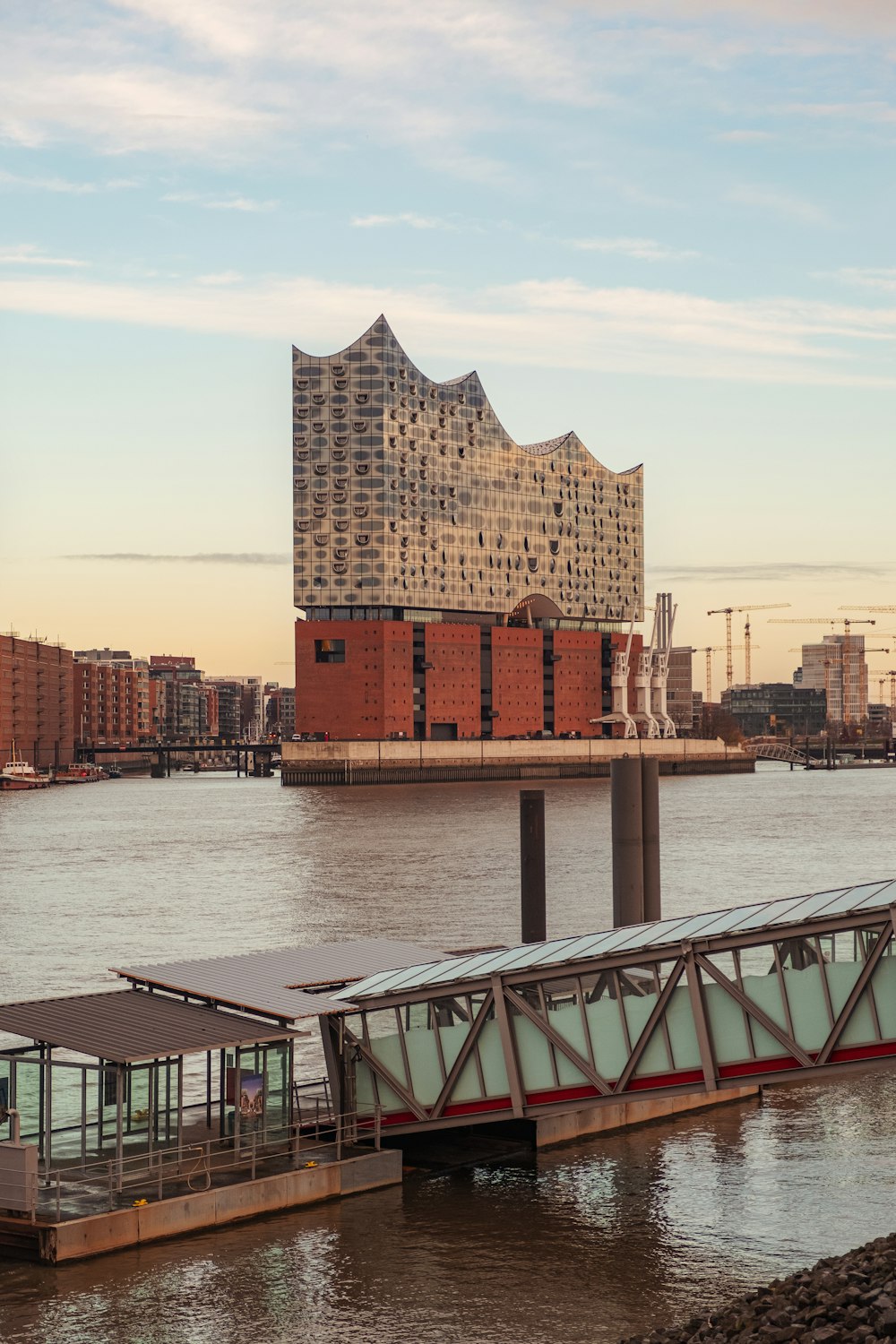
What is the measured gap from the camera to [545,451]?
181m

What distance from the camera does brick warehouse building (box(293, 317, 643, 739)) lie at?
15762cm

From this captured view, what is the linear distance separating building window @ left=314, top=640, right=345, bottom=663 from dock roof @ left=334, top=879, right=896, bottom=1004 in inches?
5421

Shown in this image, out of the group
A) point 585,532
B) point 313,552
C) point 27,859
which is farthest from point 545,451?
point 27,859

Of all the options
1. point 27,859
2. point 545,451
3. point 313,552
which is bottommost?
point 27,859

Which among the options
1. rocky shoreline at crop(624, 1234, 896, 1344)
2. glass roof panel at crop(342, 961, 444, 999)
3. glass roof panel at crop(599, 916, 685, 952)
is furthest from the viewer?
glass roof panel at crop(342, 961, 444, 999)

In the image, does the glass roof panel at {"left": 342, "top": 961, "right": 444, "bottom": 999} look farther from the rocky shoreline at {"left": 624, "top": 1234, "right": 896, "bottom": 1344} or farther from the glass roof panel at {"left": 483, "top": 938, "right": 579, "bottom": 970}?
the rocky shoreline at {"left": 624, "top": 1234, "right": 896, "bottom": 1344}

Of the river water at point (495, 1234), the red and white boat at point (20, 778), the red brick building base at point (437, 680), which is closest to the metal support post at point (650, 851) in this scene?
the river water at point (495, 1234)

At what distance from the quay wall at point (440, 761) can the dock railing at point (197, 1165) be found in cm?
13449

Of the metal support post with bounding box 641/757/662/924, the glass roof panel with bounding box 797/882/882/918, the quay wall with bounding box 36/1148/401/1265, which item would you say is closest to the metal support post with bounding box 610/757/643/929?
the metal support post with bounding box 641/757/662/924

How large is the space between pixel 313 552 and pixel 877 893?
467 ft

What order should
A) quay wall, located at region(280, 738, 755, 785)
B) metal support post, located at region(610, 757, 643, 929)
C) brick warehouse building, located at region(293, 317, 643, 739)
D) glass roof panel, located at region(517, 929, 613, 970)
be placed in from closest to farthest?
1. glass roof panel, located at region(517, 929, 613, 970)
2. metal support post, located at region(610, 757, 643, 929)
3. quay wall, located at region(280, 738, 755, 785)
4. brick warehouse building, located at region(293, 317, 643, 739)

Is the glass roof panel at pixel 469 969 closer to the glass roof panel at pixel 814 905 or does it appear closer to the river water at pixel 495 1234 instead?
the river water at pixel 495 1234

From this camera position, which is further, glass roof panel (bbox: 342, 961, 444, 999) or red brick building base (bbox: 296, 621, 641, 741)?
red brick building base (bbox: 296, 621, 641, 741)

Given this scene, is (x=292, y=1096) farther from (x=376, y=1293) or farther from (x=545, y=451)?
(x=545, y=451)
